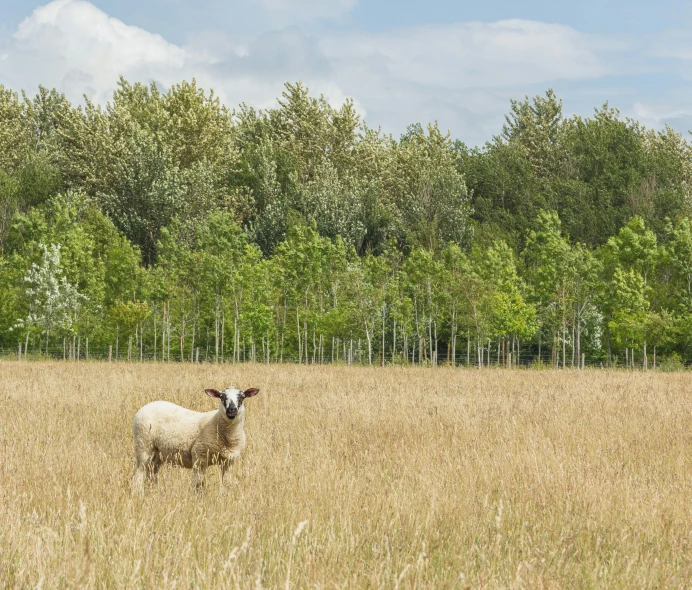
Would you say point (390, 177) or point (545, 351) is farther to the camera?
point (390, 177)

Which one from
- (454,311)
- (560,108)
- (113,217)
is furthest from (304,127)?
(454,311)

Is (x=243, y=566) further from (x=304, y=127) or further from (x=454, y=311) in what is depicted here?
(x=304, y=127)

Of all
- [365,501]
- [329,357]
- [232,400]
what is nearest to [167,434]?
[232,400]

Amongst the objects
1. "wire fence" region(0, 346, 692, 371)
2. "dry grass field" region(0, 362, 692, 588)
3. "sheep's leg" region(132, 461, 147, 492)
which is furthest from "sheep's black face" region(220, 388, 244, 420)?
"wire fence" region(0, 346, 692, 371)

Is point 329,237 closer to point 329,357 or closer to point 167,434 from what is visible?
point 329,357

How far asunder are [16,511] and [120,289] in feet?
148

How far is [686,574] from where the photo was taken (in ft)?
15.6

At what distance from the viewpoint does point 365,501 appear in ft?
22.0

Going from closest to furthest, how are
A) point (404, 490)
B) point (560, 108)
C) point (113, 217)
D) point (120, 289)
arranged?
point (404, 490), point (120, 289), point (113, 217), point (560, 108)

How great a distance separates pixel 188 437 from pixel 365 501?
2.52m

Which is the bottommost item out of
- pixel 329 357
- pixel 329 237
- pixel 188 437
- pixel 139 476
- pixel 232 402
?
pixel 329 357

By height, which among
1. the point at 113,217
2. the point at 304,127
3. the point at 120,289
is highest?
the point at 304,127

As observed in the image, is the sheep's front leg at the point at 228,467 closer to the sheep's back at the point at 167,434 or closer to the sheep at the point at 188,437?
the sheep at the point at 188,437

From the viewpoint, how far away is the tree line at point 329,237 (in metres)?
44.0
